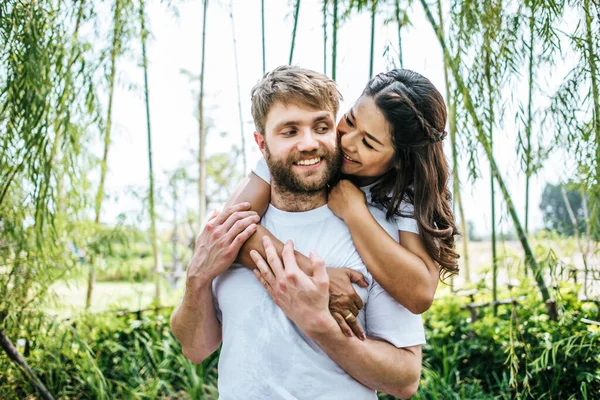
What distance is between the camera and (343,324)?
1.19 m

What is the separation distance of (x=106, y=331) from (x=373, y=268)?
2.64 meters

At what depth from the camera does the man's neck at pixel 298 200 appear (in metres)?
1.40

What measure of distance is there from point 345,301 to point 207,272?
Answer: 0.35 meters

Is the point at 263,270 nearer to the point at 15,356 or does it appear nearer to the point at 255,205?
the point at 255,205

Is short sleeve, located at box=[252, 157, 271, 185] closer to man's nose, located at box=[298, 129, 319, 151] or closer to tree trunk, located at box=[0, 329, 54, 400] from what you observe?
man's nose, located at box=[298, 129, 319, 151]

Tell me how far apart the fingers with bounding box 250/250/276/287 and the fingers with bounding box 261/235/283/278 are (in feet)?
0.05

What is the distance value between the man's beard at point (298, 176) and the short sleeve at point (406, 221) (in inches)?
8.0

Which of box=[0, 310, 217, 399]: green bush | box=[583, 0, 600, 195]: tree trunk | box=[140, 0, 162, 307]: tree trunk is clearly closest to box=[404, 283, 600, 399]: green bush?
box=[583, 0, 600, 195]: tree trunk

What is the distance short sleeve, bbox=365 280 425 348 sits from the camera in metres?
1.25

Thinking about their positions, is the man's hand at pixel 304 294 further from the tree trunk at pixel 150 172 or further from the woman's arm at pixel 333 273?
the tree trunk at pixel 150 172

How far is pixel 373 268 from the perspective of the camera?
1.26 m

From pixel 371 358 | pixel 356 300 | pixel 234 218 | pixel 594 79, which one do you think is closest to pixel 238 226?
pixel 234 218

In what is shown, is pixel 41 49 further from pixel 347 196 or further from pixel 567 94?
pixel 567 94

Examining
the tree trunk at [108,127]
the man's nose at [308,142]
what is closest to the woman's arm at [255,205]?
the man's nose at [308,142]
